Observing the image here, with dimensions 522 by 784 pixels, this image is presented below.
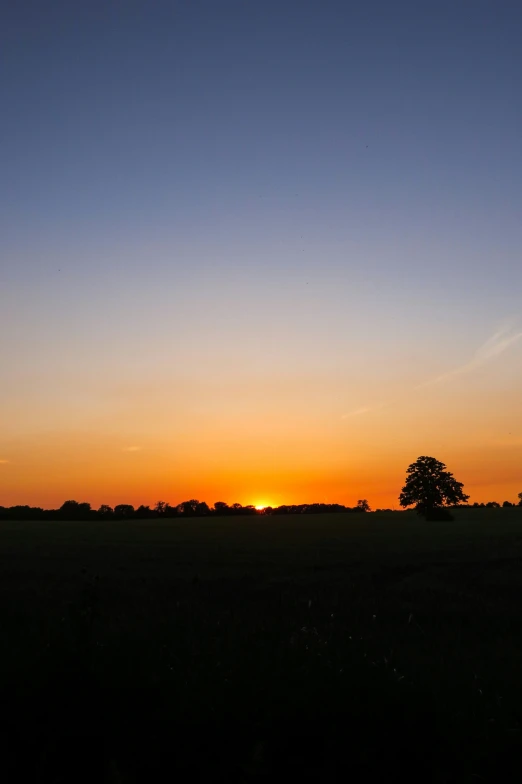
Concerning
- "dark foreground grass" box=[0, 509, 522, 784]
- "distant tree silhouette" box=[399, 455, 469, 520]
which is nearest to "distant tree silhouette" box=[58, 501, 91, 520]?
"distant tree silhouette" box=[399, 455, 469, 520]

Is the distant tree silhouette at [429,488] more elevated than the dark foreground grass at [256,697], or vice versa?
the distant tree silhouette at [429,488]

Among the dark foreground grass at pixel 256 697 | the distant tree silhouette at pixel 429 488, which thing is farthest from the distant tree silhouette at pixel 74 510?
the dark foreground grass at pixel 256 697

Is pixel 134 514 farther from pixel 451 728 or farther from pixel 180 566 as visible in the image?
pixel 451 728

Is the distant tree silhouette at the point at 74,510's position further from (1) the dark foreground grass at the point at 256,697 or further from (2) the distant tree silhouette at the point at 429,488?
(1) the dark foreground grass at the point at 256,697

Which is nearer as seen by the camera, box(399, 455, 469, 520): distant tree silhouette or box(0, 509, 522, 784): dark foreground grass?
box(0, 509, 522, 784): dark foreground grass

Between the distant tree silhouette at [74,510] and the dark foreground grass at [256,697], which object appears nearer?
the dark foreground grass at [256,697]

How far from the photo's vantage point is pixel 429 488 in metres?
87.6

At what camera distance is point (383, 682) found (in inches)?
222

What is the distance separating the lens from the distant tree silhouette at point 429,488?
284ft

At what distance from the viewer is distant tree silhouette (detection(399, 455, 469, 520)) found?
86438 mm

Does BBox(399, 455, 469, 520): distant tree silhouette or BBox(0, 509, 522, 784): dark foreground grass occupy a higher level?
BBox(399, 455, 469, 520): distant tree silhouette

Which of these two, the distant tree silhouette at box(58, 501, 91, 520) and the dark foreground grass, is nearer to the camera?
the dark foreground grass

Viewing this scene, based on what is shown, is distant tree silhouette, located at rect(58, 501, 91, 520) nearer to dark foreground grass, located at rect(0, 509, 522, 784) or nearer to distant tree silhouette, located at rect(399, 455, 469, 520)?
distant tree silhouette, located at rect(399, 455, 469, 520)

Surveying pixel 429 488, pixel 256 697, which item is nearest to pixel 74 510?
pixel 429 488
